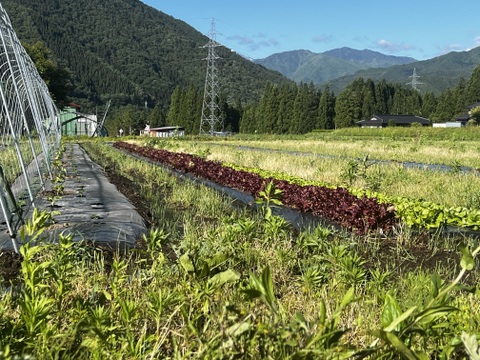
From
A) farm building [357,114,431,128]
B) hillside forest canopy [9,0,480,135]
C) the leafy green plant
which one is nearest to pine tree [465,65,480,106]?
hillside forest canopy [9,0,480,135]

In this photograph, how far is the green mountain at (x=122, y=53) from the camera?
11638 centimetres

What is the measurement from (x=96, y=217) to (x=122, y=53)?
493 ft

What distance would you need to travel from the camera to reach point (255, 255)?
3.34m

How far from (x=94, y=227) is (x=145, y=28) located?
18082cm

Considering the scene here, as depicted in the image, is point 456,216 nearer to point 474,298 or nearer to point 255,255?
point 474,298

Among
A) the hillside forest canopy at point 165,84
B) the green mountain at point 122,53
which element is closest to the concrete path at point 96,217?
the hillside forest canopy at point 165,84

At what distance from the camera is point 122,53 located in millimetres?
144750

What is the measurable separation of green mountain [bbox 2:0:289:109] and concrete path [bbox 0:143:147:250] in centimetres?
9659

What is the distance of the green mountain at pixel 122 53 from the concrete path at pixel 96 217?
96586 mm

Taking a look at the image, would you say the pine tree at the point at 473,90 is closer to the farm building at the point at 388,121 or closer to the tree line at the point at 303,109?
the tree line at the point at 303,109

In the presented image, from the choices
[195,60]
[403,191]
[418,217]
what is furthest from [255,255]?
[195,60]

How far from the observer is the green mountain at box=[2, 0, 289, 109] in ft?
382

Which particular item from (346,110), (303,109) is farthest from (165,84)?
(346,110)

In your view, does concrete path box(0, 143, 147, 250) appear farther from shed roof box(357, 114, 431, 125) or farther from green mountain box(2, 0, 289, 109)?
green mountain box(2, 0, 289, 109)
